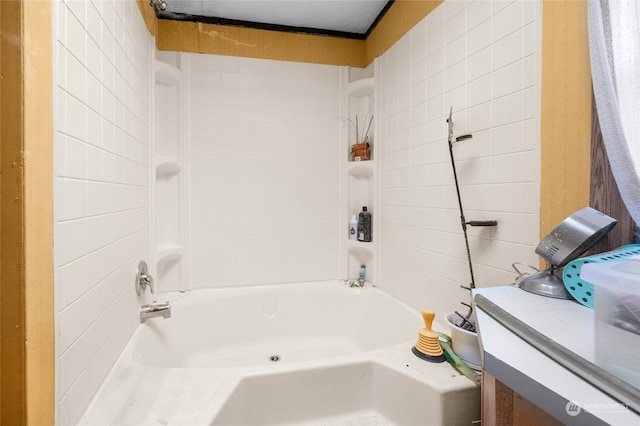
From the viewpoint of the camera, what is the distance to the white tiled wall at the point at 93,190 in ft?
2.41

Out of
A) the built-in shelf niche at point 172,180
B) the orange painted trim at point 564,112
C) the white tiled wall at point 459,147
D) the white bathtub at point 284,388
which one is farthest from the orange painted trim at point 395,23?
the white bathtub at point 284,388

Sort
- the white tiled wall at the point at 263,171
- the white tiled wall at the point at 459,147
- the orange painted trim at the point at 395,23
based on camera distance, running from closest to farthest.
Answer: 1. the white tiled wall at the point at 459,147
2. the orange painted trim at the point at 395,23
3. the white tiled wall at the point at 263,171

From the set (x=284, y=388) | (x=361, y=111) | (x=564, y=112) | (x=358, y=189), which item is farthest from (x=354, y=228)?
(x=564, y=112)

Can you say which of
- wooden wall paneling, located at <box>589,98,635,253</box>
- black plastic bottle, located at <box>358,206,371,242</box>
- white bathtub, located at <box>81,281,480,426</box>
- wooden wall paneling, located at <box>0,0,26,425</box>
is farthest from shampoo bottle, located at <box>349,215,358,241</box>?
wooden wall paneling, located at <box>0,0,26,425</box>

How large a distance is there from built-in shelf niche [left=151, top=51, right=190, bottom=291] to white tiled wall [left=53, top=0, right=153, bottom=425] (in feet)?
1.67

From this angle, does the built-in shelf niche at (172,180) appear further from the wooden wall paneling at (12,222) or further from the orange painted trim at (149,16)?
the wooden wall paneling at (12,222)

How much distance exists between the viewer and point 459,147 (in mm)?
1352

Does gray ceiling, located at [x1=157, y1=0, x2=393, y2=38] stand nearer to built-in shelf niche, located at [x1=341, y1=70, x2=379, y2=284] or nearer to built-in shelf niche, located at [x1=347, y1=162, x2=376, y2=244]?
built-in shelf niche, located at [x1=341, y1=70, x2=379, y2=284]

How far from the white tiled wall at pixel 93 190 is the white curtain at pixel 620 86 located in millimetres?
1373

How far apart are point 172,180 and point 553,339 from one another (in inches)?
80.8

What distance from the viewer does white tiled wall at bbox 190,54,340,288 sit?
202cm

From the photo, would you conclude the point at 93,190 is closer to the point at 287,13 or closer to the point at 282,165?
the point at 282,165

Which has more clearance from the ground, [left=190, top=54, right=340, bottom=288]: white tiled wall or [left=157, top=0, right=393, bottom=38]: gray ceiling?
[left=157, top=0, right=393, bottom=38]: gray ceiling

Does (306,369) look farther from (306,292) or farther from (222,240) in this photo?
(222,240)
